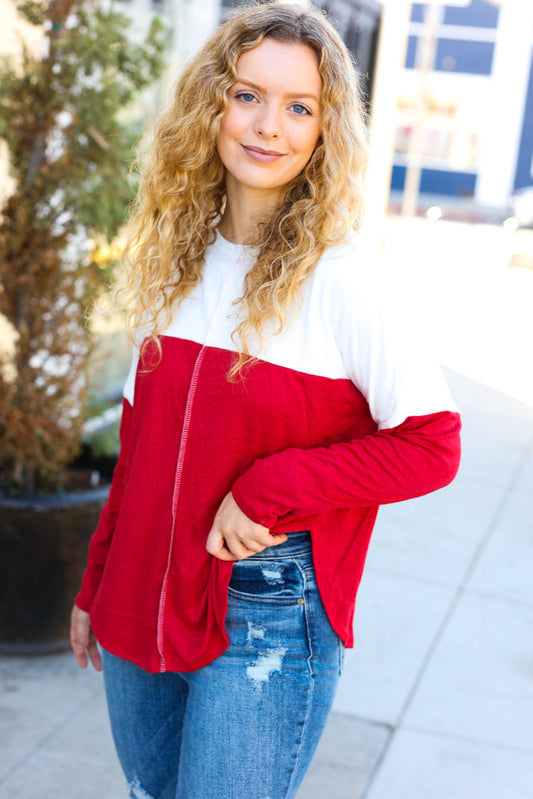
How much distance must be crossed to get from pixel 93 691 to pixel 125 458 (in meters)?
1.78

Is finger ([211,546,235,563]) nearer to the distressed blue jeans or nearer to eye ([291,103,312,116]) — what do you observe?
the distressed blue jeans

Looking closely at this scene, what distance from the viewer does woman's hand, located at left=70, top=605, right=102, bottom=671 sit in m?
2.02

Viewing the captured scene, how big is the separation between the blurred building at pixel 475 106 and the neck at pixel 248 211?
31.9 metres

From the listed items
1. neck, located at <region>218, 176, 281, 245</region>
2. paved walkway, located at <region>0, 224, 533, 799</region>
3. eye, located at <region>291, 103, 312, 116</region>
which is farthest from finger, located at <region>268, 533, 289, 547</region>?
paved walkway, located at <region>0, 224, 533, 799</region>

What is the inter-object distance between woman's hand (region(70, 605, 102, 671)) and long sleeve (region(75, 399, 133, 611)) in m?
0.04

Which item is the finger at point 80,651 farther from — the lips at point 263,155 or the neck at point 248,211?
the lips at point 263,155

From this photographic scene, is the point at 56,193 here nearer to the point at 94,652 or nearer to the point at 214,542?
the point at 94,652

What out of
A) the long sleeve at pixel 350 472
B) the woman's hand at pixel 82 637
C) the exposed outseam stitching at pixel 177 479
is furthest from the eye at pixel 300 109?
the woman's hand at pixel 82 637

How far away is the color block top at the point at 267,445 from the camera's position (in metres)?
1.54

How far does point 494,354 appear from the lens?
9.03 m

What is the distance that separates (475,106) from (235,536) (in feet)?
115

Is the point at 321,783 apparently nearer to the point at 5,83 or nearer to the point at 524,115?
the point at 5,83

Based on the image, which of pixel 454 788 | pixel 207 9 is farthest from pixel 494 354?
pixel 454 788

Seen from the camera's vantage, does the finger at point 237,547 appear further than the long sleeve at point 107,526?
No
